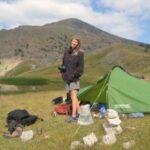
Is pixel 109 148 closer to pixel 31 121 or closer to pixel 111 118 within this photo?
pixel 111 118

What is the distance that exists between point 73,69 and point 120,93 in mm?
2457

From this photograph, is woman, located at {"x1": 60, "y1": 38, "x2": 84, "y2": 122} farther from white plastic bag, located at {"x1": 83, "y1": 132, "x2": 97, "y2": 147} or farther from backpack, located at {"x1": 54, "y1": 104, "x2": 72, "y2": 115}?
white plastic bag, located at {"x1": 83, "y1": 132, "x2": 97, "y2": 147}

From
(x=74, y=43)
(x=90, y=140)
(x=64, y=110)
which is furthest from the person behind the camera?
(x=64, y=110)

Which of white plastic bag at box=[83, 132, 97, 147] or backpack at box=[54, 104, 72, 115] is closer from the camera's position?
white plastic bag at box=[83, 132, 97, 147]

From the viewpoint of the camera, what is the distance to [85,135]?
14.0 m

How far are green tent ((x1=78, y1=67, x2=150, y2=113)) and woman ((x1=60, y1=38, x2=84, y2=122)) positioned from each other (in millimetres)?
1665

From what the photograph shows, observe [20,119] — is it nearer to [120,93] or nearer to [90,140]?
[120,93]

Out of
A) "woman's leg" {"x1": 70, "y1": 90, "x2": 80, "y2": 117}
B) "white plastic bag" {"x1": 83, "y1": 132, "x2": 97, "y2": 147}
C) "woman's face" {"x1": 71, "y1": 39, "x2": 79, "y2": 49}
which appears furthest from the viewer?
"woman's leg" {"x1": 70, "y1": 90, "x2": 80, "y2": 117}

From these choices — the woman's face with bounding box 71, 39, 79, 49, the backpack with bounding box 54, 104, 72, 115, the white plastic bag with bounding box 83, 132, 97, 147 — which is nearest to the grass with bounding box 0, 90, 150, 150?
the white plastic bag with bounding box 83, 132, 97, 147

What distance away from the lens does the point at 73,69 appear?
17.0 metres

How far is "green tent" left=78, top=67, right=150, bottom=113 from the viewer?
17.6 m

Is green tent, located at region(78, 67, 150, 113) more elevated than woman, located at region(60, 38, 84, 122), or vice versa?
woman, located at region(60, 38, 84, 122)

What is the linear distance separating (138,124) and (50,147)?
3480 mm

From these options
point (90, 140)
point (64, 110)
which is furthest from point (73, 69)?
point (90, 140)
